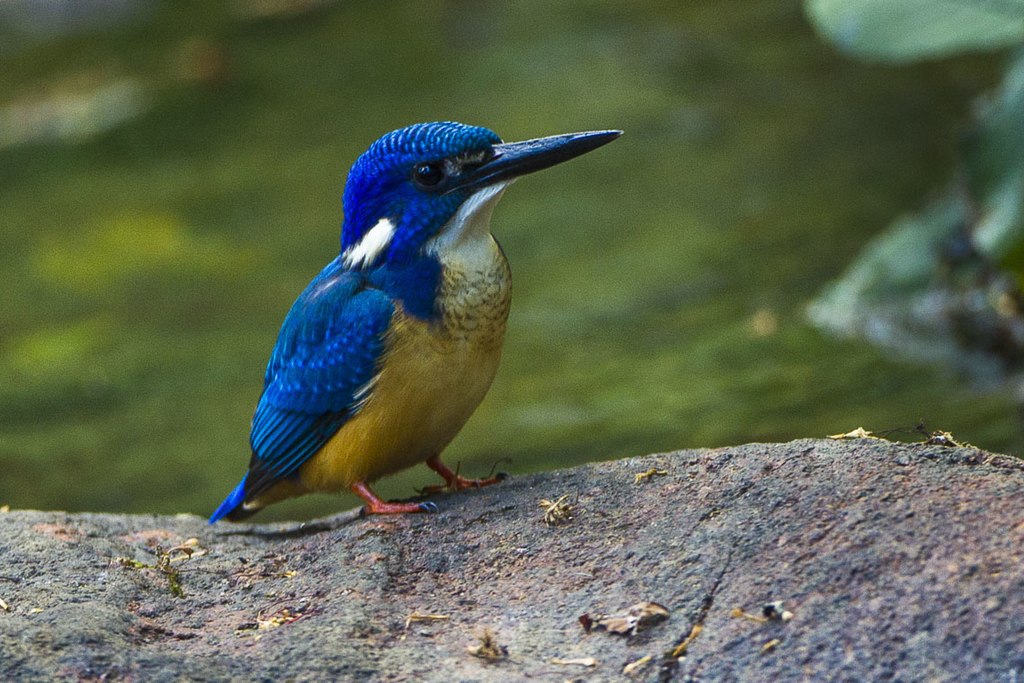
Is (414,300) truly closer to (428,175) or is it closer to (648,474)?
(428,175)

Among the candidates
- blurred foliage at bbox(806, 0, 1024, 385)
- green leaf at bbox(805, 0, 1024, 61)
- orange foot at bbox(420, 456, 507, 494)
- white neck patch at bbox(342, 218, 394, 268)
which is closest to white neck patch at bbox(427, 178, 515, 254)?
white neck patch at bbox(342, 218, 394, 268)

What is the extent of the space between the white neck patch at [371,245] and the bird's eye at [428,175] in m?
0.14

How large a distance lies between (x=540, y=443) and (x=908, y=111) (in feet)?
15.4

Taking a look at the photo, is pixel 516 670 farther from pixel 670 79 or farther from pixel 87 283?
pixel 670 79

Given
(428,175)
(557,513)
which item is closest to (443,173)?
(428,175)

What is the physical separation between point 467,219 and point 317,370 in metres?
0.60

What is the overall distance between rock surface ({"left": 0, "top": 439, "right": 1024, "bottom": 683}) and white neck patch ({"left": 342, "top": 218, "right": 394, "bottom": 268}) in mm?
716

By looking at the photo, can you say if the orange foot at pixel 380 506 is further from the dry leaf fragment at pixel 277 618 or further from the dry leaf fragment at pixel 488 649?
the dry leaf fragment at pixel 488 649

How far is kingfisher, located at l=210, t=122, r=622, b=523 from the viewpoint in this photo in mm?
3670

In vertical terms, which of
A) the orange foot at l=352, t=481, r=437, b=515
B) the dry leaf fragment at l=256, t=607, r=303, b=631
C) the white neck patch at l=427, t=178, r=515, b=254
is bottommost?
the dry leaf fragment at l=256, t=607, r=303, b=631

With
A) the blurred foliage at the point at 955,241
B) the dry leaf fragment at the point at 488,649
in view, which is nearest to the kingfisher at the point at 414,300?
the dry leaf fragment at the point at 488,649

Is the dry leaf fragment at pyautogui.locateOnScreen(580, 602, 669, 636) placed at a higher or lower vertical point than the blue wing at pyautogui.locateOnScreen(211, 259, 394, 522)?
lower

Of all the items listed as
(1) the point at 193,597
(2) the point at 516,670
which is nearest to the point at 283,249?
(1) the point at 193,597

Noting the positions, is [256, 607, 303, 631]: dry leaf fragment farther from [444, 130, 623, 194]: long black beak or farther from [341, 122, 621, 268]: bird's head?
[444, 130, 623, 194]: long black beak
